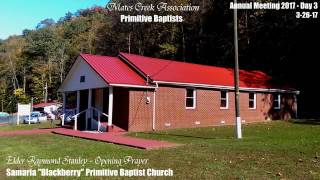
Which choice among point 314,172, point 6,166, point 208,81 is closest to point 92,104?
point 208,81

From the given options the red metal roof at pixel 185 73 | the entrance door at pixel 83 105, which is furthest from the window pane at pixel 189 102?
the entrance door at pixel 83 105

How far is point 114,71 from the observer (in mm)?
26109

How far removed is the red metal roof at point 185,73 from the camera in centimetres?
2691

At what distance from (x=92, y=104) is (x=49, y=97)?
77888 millimetres

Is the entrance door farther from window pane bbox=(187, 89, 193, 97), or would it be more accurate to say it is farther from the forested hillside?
the forested hillside

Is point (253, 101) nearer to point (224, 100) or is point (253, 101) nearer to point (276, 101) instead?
point (276, 101)

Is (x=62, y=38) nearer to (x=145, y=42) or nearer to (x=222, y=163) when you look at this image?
(x=145, y=42)

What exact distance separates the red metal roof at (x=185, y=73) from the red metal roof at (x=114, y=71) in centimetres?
61

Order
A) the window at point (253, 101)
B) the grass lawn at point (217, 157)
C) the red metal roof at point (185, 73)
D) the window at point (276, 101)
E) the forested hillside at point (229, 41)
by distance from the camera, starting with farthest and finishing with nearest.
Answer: the forested hillside at point (229, 41) → the window at point (276, 101) → the window at point (253, 101) → the red metal roof at point (185, 73) → the grass lawn at point (217, 157)

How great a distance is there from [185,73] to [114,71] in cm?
543

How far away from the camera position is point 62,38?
107000 mm

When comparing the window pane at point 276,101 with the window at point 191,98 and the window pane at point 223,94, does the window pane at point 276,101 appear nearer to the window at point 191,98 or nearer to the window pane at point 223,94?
the window pane at point 223,94

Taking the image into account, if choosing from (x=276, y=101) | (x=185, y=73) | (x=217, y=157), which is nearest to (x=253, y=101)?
(x=276, y=101)

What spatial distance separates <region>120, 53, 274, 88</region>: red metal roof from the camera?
26906 millimetres
